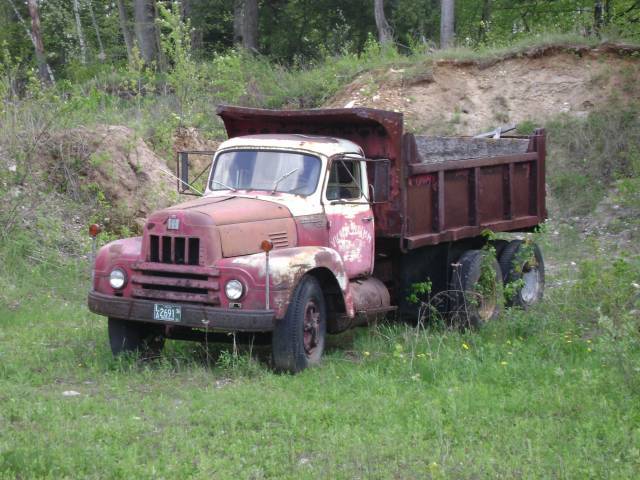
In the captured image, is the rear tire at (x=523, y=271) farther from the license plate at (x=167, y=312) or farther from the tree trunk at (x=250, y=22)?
the tree trunk at (x=250, y=22)

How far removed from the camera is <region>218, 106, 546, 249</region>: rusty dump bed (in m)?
9.95

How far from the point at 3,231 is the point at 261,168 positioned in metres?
5.38

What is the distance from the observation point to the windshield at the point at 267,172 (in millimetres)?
9375

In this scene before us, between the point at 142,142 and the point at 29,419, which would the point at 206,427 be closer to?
the point at 29,419

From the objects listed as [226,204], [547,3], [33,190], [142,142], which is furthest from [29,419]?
[547,3]

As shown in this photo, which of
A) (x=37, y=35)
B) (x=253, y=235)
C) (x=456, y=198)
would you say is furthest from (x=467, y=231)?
(x=37, y=35)

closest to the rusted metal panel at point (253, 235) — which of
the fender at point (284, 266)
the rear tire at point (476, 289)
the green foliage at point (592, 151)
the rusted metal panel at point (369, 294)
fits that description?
the fender at point (284, 266)

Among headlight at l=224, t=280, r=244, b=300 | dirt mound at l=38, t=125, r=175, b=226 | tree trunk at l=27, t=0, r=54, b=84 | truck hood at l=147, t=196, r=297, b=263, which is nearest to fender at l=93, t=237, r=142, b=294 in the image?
truck hood at l=147, t=196, r=297, b=263

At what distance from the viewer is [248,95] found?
23.2 metres

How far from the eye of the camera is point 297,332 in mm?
8305

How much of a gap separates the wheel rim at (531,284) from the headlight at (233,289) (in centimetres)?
534

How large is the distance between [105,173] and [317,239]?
23.8 ft

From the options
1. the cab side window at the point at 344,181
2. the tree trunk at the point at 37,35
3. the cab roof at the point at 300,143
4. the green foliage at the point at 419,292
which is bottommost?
the green foliage at the point at 419,292

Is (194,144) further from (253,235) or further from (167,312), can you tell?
(167,312)
